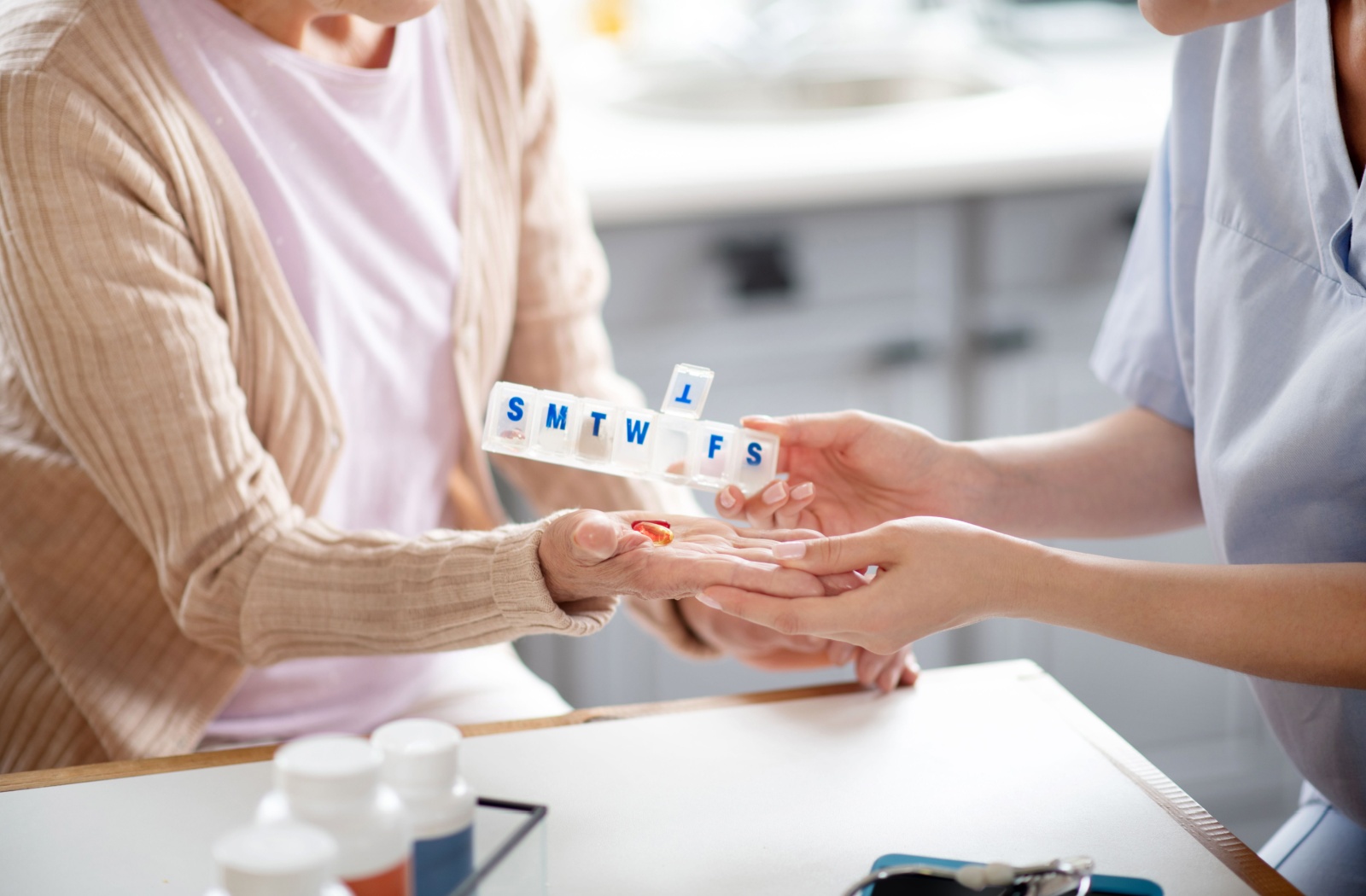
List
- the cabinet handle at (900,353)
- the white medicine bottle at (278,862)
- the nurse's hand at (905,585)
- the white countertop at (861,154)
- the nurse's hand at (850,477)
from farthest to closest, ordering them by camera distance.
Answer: the cabinet handle at (900,353), the white countertop at (861,154), the nurse's hand at (850,477), the nurse's hand at (905,585), the white medicine bottle at (278,862)

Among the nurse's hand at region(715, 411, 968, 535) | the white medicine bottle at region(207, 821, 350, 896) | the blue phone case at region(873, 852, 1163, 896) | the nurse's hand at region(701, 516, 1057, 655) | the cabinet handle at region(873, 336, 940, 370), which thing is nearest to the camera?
the white medicine bottle at region(207, 821, 350, 896)

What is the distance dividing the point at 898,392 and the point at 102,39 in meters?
1.08

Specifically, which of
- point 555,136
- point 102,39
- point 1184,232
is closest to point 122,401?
point 102,39

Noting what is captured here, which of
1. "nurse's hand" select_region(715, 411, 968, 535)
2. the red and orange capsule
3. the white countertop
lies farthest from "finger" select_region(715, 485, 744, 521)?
the white countertop

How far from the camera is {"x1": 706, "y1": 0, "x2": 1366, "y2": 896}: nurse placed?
32.0 inches

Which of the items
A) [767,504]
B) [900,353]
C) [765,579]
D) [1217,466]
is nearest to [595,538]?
[765,579]

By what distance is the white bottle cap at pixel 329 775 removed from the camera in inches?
19.5

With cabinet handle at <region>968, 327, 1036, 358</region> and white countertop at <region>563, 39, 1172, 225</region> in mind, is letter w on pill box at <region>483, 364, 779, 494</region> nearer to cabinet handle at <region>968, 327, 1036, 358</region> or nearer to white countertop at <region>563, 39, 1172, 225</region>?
white countertop at <region>563, 39, 1172, 225</region>

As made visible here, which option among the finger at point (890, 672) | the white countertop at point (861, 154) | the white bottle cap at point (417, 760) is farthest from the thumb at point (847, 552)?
the white countertop at point (861, 154)

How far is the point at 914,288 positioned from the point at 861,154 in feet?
0.61

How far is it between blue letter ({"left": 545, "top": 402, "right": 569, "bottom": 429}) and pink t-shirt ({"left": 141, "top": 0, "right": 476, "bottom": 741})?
20 centimetres

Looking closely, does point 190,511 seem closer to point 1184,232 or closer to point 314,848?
point 314,848

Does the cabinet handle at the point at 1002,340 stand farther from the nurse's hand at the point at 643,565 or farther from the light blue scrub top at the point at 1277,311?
the nurse's hand at the point at 643,565

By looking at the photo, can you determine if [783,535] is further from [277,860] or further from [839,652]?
[277,860]
